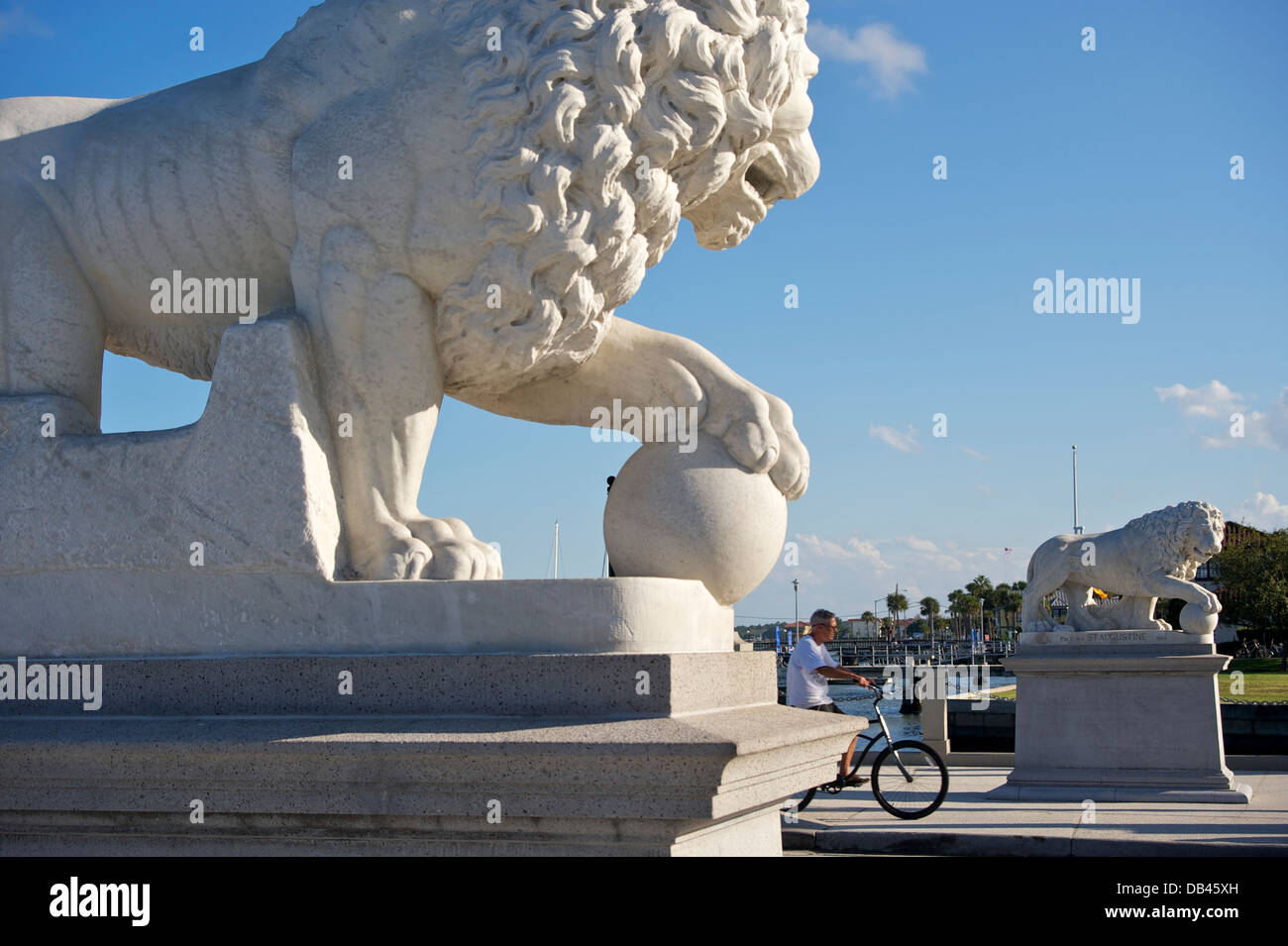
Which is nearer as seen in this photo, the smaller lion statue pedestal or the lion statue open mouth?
the lion statue open mouth

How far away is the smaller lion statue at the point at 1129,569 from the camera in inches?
470

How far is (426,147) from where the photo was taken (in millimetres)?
3576

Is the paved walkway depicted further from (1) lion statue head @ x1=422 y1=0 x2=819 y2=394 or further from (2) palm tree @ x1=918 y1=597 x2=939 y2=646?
(2) palm tree @ x1=918 y1=597 x2=939 y2=646

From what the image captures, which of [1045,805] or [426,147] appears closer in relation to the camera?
[426,147]

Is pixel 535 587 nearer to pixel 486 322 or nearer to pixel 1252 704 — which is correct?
pixel 486 322

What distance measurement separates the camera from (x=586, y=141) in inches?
137

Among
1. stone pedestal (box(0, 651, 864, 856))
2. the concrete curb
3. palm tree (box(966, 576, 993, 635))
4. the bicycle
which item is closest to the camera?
stone pedestal (box(0, 651, 864, 856))

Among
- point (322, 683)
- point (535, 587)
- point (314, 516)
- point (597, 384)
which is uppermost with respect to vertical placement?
point (597, 384)

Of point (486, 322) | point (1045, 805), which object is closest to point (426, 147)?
point (486, 322)

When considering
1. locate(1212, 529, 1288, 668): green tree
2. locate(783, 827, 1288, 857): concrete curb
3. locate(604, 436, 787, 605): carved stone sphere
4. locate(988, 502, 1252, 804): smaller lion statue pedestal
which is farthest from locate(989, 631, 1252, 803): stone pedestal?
locate(1212, 529, 1288, 668): green tree

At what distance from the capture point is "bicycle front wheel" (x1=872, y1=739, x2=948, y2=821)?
9.82 m
